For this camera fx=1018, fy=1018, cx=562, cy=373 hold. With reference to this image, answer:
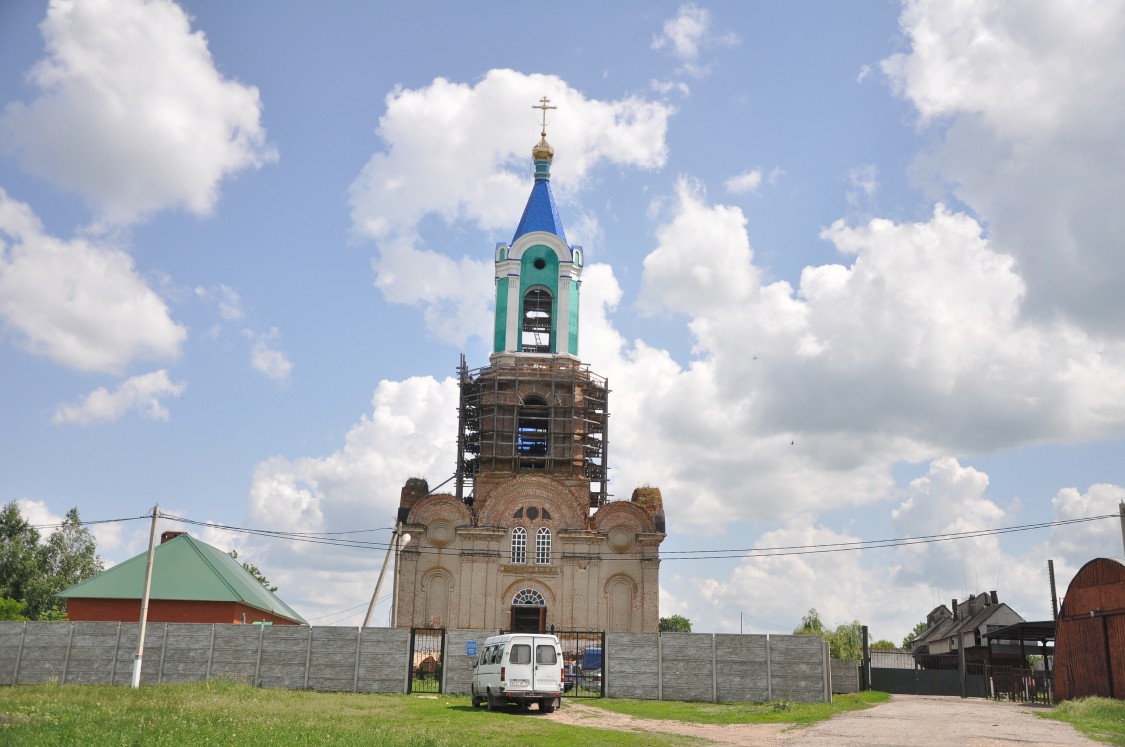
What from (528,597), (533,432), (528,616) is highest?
(533,432)

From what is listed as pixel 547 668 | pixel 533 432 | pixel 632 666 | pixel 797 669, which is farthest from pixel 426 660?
pixel 533 432

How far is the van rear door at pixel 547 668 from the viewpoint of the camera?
25.3m

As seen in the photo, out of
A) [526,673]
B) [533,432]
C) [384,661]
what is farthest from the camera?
[533,432]

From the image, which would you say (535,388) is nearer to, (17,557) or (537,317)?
(537,317)

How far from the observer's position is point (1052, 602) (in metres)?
43.6

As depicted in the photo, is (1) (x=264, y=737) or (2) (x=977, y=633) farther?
(2) (x=977, y=633)

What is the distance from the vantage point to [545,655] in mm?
25609

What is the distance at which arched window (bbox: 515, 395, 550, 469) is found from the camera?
52406 mm

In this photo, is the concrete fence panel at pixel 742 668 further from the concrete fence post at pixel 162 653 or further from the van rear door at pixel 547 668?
the concrete fence post at pixel 162 653

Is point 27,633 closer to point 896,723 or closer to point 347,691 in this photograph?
point 347,691

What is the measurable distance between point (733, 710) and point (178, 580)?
2368 cm

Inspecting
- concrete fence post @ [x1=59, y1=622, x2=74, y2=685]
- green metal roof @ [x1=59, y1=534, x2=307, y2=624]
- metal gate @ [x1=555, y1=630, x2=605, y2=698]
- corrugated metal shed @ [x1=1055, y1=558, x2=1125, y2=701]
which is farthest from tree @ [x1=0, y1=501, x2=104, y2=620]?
corrugated metal shed @ [x1=1055, y1=558, x2=1125, y2=701]

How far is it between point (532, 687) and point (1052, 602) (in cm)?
2851

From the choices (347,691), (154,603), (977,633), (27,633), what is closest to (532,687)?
(347,691)
